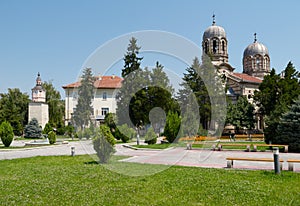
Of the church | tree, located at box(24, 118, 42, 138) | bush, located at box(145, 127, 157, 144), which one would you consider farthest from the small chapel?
bush, located at box(145, 127, 157, 144)

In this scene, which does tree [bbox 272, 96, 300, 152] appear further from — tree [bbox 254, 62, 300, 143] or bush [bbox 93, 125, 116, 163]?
tree [bbox 254, 62, 300, 143]

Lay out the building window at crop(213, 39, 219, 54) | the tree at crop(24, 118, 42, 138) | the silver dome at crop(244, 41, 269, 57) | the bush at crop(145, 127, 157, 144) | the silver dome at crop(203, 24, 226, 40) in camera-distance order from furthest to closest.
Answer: the silver dome at crop(244, 41, 269, 57) < the silver dome at crop(203, 24, 226, 40) < the building window at crop(213, 39, 219, 54) < the tree at crop(24, 118, 42, 138) < the bush at crop(145, 127, 157, 144)

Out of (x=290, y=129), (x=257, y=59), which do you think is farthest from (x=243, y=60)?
(x=290, y=129)

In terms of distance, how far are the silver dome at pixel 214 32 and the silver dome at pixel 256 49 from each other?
9.05 m

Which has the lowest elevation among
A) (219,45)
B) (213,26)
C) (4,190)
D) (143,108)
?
(4,190)

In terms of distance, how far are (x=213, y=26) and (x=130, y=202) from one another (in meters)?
54.1

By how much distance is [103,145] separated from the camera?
1251cm

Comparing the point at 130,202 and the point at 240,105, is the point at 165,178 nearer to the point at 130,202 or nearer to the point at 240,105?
the point at 130,202

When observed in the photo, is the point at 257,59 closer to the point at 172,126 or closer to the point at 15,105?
the point at 172,126

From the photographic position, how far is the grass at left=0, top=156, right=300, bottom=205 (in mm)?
6699

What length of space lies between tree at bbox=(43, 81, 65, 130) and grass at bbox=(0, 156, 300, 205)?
45.4 metres

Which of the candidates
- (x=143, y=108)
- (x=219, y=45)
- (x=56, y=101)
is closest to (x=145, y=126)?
(x=143, y=108)

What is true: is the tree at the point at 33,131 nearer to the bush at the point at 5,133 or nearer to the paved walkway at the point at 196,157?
the bush at the point at 5,133

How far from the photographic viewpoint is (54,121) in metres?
55.0
